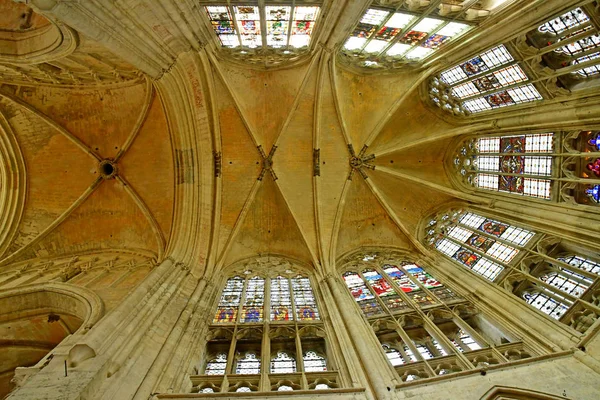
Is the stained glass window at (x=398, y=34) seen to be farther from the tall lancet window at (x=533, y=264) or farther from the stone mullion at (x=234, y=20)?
the tall lancet window at (x=533, y=264)

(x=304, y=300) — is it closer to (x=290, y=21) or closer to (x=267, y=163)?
(x=267, y=163)

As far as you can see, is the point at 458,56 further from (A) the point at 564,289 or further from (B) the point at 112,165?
(B) the point at 112,165

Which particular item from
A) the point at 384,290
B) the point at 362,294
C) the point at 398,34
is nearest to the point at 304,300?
the point at 362,294

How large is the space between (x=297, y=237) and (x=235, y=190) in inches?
121

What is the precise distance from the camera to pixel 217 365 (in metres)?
8.27

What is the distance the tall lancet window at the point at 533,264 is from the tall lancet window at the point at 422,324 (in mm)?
1206

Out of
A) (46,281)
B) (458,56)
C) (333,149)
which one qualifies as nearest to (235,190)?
(333,149)

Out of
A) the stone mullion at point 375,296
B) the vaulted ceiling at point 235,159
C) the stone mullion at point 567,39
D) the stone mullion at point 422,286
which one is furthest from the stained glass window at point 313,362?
the stone mullion at point 567,39

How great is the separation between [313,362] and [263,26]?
930 centimetres

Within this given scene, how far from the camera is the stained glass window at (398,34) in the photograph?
34.7 feet

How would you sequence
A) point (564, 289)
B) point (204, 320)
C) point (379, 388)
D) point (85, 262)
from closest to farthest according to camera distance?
point (379, 388), point (564, 289), point (204, 320), point (85, 262)

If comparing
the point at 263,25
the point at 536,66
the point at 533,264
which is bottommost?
the point at 533,264

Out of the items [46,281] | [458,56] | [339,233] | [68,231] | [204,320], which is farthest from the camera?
[339,233]

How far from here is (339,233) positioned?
1518cm
